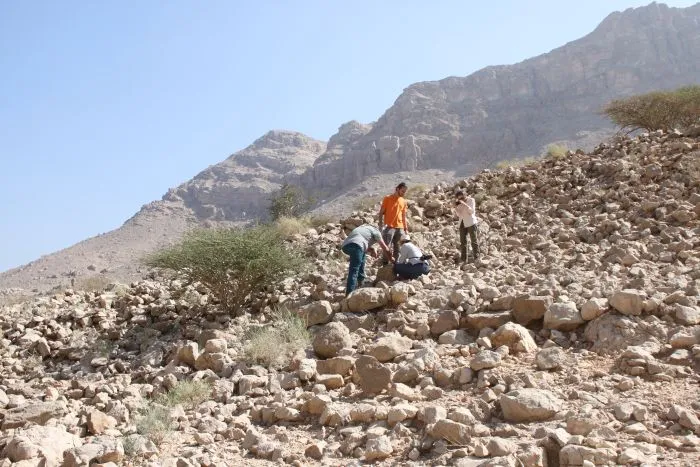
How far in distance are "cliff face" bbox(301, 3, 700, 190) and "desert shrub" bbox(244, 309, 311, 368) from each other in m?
52.4

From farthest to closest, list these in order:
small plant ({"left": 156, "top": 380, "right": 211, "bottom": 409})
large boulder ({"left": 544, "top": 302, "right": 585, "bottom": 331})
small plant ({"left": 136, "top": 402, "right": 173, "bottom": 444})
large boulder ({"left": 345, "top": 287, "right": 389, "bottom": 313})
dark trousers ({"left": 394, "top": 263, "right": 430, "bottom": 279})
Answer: dark trousers ({"left": 394, "top": 263, "right": 430, "bottom": 279}), large boulder ({"left": 345, "top": 287, "right": 389, "bottom": 313}), large boulder ({"left": 544, "top": 302, "right": 585, "bottom": 331}), small plant ({"left": 156, "top": 380, "right": 211, "bottom": 409}), small plant ({"left": 136, "top": 402, "right": 173, "bottom": 444})

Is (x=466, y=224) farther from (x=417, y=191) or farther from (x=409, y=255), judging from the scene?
(x=417, y=191)

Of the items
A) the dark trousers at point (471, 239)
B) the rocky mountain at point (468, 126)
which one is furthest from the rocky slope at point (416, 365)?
the rocky mountain at point (468, 126)

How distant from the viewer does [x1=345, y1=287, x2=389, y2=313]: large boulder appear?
625cm

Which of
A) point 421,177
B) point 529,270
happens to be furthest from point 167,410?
point 421,177

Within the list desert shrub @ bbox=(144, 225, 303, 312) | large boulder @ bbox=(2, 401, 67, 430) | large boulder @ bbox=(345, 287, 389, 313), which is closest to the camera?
large boulder @ bbox=(2, 401, 67, 430)

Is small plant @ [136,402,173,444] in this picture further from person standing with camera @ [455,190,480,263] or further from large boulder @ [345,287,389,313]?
person standing with camera @ [455,190,480,263]

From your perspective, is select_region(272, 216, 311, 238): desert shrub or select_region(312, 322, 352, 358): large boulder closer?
A: select_region(312, 322, 352, 358): large boulder

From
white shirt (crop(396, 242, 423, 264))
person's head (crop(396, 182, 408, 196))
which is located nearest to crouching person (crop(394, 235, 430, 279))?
white shirt (crop(396, 242, 423, 264))

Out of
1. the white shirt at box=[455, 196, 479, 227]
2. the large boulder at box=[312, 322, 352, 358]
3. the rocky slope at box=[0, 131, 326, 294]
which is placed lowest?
the large boulder at box=[312, 322, 352, 358]

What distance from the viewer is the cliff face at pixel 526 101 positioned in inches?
2468

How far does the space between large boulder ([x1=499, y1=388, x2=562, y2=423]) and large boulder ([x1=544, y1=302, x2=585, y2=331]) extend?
1411mm

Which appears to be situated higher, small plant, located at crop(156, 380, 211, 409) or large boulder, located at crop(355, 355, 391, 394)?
small plant, located at crop(156, 380, 211, 409)

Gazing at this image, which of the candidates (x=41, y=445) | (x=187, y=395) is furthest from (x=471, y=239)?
(x=41, y=445)
